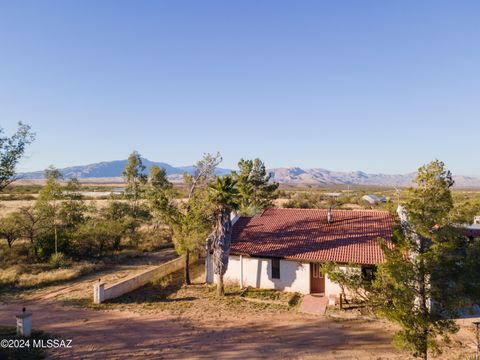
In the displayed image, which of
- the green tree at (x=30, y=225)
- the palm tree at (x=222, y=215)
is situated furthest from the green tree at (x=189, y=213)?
the green tree at (x=30, y=225)

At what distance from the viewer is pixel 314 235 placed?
22.6m

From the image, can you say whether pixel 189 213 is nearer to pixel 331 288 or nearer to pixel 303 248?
pixel 303 248

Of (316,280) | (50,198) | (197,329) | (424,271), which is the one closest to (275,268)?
(316,280)

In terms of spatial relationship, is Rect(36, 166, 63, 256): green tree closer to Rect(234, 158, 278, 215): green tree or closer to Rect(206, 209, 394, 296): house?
A: Rect(206, 209, 394, 296): house

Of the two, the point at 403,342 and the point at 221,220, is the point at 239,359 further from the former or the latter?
the point at 221,220

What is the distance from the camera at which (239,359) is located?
12.5 meters

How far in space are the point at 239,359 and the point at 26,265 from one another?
72.5 feet

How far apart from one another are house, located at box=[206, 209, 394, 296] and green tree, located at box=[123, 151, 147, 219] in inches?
870

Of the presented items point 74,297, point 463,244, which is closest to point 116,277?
point 74,297

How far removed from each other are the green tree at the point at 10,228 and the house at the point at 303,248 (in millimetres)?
19676

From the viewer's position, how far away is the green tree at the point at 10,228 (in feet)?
97.8

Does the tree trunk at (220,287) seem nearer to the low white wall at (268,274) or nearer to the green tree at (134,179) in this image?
the low white wall at (268,274)

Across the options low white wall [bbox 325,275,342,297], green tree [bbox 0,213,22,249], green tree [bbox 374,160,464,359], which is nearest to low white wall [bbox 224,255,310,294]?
low white wall [bbox 325,275,342,297]

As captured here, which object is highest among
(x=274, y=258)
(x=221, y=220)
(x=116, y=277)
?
(x=221, y=220)
